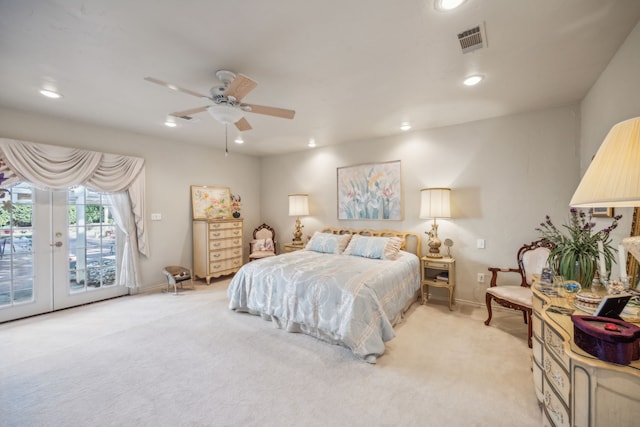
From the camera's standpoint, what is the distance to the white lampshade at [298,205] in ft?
17.1

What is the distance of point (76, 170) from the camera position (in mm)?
3641

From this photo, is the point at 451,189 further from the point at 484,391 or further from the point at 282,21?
the point at 282,21

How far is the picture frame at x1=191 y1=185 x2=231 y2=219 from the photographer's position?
16.8ft

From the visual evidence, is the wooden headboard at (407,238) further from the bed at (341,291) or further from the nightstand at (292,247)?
the nightstand at (292,247)

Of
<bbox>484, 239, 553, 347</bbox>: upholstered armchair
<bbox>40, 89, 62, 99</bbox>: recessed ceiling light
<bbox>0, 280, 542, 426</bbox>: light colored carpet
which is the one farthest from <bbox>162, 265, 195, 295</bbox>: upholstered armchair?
<bbox>484, 239, 553, 347</bbox>: upholstered armchair

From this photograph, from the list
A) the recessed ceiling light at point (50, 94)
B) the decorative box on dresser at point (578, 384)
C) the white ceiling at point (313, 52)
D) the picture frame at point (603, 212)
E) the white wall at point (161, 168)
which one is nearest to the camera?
the decorative box on dresser at point (578, 384)

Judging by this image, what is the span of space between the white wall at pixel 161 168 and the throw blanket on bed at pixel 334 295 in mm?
1958

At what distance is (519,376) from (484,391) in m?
0.44

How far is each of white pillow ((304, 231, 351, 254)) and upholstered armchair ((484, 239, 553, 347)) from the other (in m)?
2.09

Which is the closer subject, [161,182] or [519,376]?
[519,376]

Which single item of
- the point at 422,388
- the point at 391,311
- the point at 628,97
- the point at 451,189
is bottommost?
the point at 422,388

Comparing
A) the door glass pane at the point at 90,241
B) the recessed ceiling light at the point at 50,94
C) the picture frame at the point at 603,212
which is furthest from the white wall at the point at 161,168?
the picture frame at the point at 603,212

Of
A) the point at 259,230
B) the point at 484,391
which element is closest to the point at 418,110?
the point at 484,391

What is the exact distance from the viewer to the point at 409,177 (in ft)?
14.1
